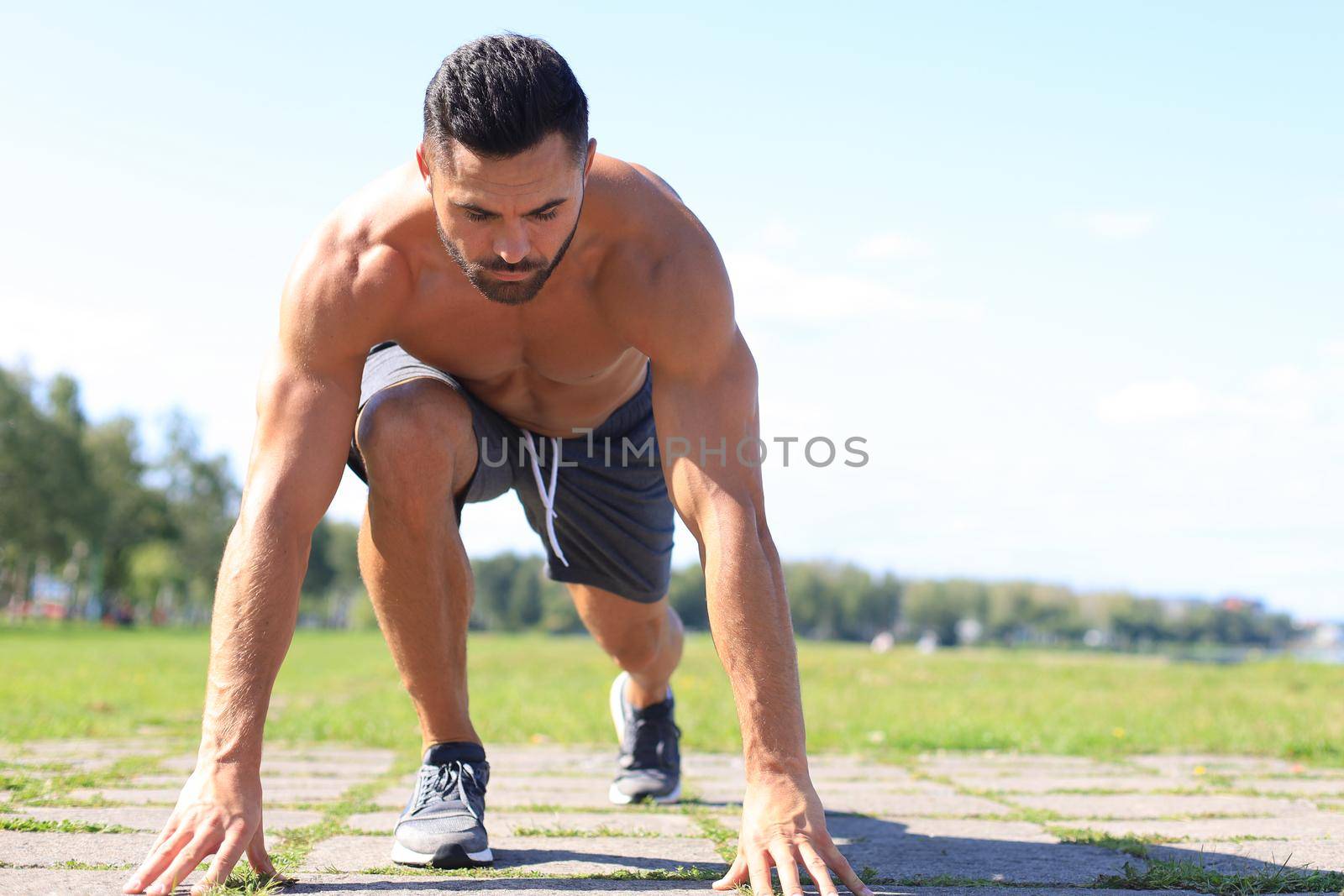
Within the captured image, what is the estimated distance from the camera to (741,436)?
8.89 ft

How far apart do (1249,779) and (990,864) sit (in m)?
2.22

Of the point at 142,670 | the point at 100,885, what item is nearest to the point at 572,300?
the point at 100,885

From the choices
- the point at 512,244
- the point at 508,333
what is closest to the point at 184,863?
the point at 512,244

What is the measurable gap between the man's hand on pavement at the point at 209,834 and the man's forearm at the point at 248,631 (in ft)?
0.15

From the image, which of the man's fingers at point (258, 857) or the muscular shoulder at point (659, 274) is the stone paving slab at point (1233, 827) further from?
the man's fingers at point (258, 857)

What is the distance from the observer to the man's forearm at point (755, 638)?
92.4 inches

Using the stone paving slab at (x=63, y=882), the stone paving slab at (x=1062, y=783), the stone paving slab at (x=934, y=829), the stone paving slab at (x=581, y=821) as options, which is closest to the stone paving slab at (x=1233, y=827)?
the stone paving slab at (x=934, y=829)

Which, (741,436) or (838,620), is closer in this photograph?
(741,436)

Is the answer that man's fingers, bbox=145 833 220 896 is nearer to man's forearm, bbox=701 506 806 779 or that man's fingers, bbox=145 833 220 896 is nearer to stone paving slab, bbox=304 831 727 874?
stone paving slab, bbox=304 831 727 874

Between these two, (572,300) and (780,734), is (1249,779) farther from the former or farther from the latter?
(572,300)

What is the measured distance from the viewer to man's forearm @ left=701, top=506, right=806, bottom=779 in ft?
7.70

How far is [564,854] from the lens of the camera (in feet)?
8.93

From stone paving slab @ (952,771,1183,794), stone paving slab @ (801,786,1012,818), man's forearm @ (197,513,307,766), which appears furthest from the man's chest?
stone paving slab @ (952,771,1183,794)

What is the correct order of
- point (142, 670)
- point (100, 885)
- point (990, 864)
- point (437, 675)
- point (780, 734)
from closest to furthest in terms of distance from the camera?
point (100, 885)
point (780, 734)
point (990, 864)
point (437, 675)
point (142, 670)
